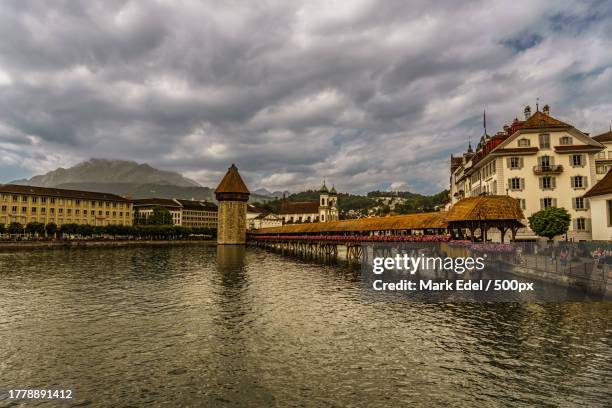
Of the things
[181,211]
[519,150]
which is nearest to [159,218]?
[181,211]

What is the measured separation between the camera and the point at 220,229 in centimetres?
11525

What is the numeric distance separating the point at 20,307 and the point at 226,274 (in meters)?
18.2

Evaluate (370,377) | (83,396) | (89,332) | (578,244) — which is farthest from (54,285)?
(578,244)

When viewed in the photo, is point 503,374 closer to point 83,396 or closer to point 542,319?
point 542,319

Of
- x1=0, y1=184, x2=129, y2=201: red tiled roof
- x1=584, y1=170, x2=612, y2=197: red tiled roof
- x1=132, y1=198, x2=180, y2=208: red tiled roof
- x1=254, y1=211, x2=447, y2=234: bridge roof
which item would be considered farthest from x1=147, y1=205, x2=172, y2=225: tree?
x1=584, y1=170, x2=612, y2=197: red tiled roof

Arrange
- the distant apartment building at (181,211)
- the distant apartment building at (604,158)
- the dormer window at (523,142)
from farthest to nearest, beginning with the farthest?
the distant apartment building at (181,211)
the distant apartment building at (604,158)
the dormer window at (523,142)

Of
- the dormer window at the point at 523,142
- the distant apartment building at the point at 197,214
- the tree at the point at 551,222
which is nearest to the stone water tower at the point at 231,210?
the distant apartment building at the point at 197,214

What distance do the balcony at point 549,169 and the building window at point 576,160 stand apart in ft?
5.61

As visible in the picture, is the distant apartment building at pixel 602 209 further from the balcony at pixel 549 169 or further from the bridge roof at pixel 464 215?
the bridge roof at pixel 464 215

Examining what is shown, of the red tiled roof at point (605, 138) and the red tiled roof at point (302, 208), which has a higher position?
the red tiled roof at point (605, 138)

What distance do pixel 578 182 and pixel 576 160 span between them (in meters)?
2.33

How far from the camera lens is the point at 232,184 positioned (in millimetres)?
119375

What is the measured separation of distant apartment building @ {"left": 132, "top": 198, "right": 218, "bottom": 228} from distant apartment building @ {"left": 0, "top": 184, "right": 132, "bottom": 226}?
1753 centimetres

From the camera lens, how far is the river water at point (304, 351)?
10.2 meters
